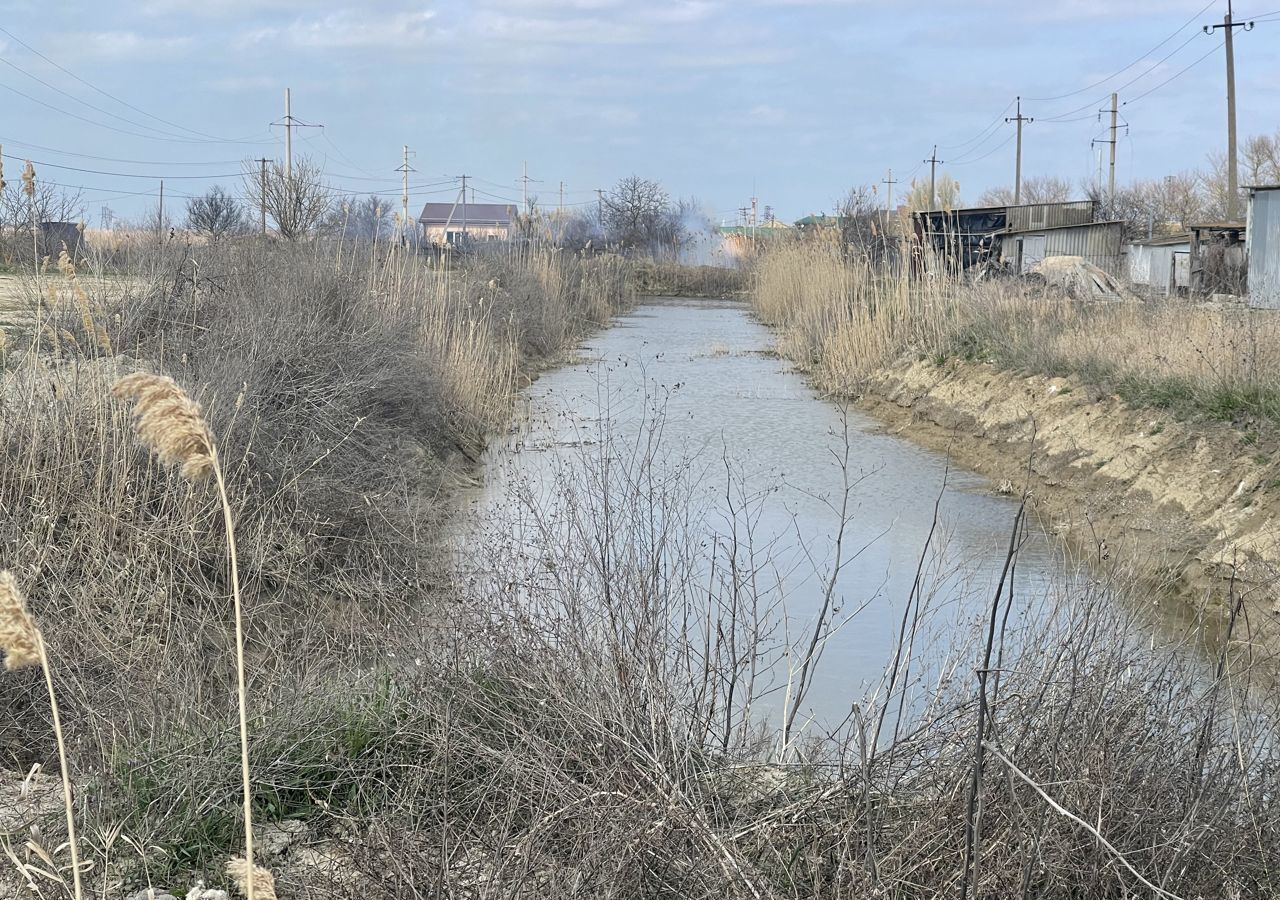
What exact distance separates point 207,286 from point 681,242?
56988 mm

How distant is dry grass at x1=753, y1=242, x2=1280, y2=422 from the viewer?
10.5 metres

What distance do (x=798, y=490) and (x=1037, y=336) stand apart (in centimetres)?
594

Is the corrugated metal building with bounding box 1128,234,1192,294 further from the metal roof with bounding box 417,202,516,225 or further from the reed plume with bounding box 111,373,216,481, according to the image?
the metal roof with bounding box 417,202,516,225

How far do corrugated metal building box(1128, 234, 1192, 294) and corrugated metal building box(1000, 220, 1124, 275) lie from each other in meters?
0.48

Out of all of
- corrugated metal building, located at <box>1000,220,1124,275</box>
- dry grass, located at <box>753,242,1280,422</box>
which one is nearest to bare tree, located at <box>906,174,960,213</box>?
dry grass, located at <box>753,242,1280,422</box>

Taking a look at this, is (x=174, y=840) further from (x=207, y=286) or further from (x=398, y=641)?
(x=207, y=286)

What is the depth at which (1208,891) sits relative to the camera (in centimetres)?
352

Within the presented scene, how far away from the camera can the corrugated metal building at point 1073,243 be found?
31781mm

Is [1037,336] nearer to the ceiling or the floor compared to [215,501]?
nearer to the ceiling

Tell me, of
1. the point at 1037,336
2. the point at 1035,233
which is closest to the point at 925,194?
the point at 1037,336

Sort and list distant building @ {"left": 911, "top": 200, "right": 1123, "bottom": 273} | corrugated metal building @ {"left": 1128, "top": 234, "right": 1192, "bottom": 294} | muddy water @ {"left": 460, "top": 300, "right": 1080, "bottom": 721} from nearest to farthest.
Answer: muddy water @ {"left": 460, "top": 300, "right": 1080, "bottom": 721}
corrugated metal building @ {"left": 1128, "top": 234, "right": 1192, "bottom": 294}
distant building @ {"left": 911, "top": 200, "right": 1123, "bottom": 273}

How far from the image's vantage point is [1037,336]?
14641 mm

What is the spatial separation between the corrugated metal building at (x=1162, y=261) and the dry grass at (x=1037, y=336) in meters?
7.59

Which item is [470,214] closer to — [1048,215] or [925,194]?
[1048,215]
